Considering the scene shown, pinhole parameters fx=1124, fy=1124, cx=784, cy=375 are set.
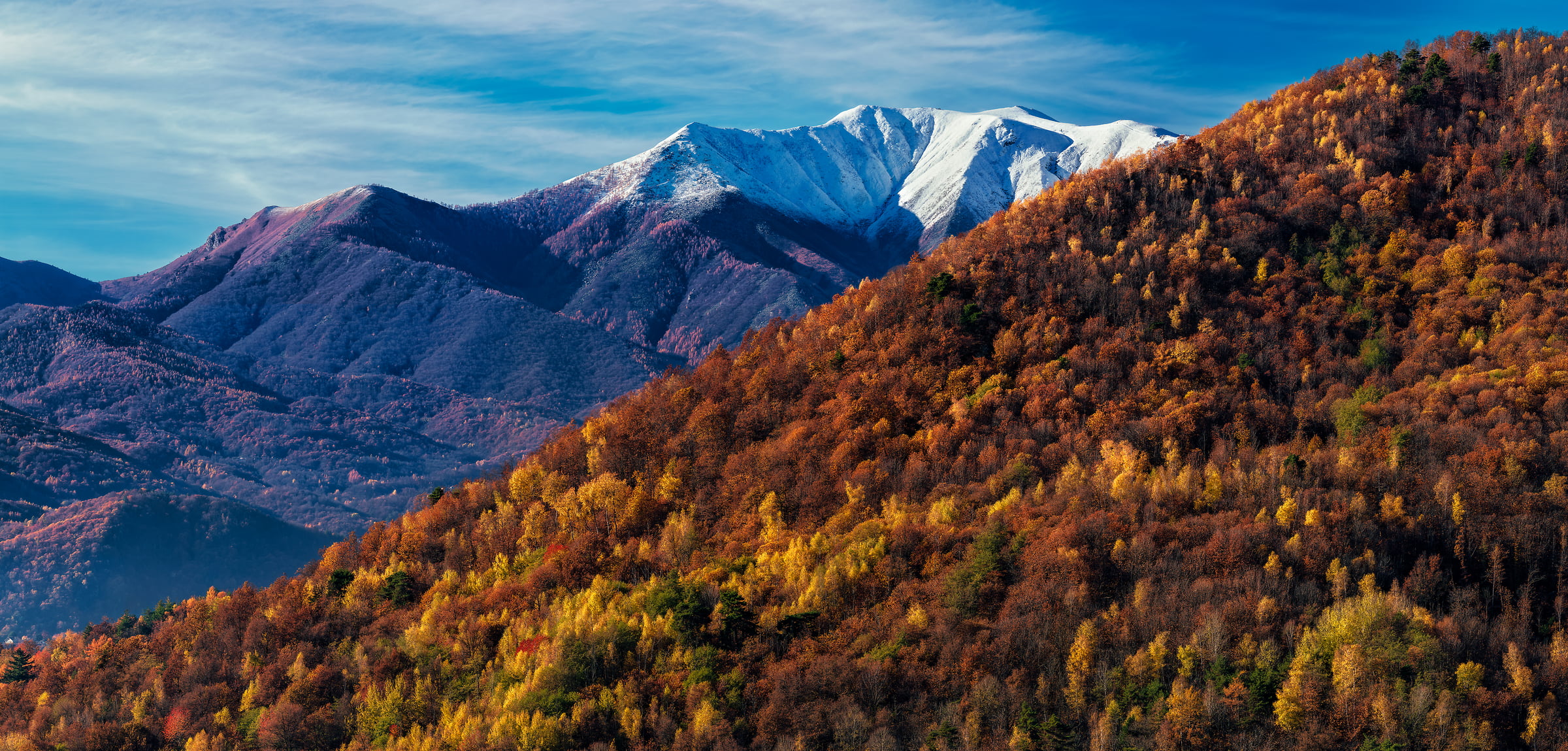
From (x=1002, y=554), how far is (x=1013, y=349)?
53.6 m

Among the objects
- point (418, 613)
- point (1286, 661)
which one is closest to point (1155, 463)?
point (1286, 661)

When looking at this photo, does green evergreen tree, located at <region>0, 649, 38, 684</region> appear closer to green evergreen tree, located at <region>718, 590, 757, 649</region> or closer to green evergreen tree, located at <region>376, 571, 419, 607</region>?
green evergreen tree, located at <region>376, 571, 419, 607</region>

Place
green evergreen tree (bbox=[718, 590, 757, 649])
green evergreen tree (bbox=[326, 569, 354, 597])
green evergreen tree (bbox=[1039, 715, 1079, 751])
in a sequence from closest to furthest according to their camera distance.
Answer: green evergreen tree (bbox=[1039, 715, 1079, 751]), green evergreen tree (bbox=[718, 590, 757, 649]), green evergreen tree (bbox=[326, 569, 354, 597])

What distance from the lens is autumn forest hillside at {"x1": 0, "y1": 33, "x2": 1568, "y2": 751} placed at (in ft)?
383

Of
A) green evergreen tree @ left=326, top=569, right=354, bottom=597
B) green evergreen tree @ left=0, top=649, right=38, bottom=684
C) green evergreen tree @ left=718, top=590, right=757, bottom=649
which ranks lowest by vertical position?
green evergreen tree @ left=0, top=649, right=38, bottom=684

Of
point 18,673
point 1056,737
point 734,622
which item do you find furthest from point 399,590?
point 1056,737

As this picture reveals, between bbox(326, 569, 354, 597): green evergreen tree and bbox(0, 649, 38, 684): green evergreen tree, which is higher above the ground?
bbox(326, 569, 354, 597): green evergreen tree

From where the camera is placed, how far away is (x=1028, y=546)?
13512cm

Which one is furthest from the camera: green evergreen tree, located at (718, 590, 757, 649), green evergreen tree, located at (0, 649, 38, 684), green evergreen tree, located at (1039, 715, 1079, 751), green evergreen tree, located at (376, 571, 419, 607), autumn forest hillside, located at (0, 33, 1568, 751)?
green evergreen tree, located at (0, 649, 38, 684)

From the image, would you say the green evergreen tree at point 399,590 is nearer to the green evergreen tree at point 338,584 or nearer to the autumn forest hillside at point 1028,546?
the autumn forest hillside at point 1028,546

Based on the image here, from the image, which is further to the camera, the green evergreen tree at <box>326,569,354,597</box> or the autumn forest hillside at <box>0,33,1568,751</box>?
the green evergreen tree at <box>326,569,354,597</box>

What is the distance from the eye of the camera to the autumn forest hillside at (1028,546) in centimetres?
11688

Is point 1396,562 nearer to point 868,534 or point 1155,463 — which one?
point 1155,463

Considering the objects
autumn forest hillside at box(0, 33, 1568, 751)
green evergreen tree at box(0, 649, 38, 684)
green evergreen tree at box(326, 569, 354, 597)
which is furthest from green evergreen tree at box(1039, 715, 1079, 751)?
green evergreen tree at box(0, 649, 38, 684)
